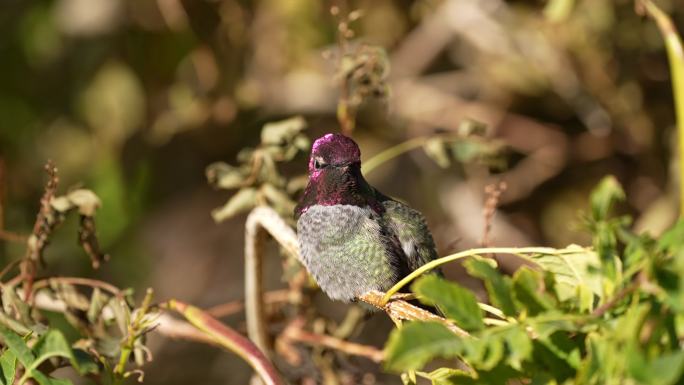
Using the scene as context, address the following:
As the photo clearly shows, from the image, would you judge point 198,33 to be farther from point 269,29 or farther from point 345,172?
point 345,172

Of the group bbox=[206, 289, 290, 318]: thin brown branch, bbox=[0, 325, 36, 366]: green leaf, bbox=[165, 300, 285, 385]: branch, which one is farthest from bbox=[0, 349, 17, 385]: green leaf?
bbox=[206, 289, 290, 318]: thin brown branch

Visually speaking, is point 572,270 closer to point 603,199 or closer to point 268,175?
point 603,199

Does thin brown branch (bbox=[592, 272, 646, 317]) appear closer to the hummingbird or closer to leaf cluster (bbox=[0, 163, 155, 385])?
leaf cluster (bbox=[0, 163, 155, 385])

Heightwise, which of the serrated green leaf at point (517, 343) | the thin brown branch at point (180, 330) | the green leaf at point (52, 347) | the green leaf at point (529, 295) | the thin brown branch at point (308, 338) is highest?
the green leaf at point (52, 347)

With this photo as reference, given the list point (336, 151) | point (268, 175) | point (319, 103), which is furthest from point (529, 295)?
point (319, 103)

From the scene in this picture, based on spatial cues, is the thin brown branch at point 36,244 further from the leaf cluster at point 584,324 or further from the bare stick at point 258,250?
the leaf cluster at point 584,324

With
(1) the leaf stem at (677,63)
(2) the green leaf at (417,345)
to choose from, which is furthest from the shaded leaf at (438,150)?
(2) the green leaf at (417,345)
